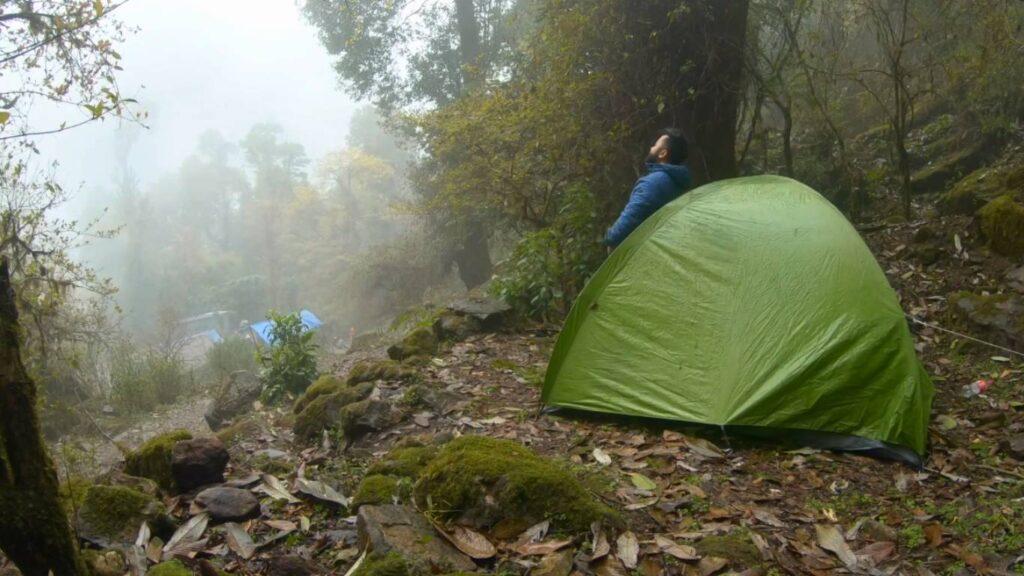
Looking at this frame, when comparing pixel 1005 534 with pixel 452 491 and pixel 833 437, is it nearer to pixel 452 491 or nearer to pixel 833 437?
pixel 833 437

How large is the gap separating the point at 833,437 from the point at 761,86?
177 inches

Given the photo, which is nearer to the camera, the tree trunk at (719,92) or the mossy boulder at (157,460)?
the mossy boulder at (157,460)

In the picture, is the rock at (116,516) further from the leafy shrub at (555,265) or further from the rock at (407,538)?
the leafy shrub at (555,265)

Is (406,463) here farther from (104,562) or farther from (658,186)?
(658,186)

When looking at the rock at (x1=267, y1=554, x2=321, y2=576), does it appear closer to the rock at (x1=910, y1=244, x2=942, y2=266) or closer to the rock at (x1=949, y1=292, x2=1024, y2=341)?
the rock at (x1=949, y1=292, x2=1024, y2=341)

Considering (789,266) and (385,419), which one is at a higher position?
(789,266)

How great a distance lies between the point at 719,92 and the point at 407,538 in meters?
5.56

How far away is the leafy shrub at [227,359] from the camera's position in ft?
59.4

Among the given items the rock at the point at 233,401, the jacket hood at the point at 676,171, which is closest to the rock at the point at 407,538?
the jacket hood at the point at 676,171

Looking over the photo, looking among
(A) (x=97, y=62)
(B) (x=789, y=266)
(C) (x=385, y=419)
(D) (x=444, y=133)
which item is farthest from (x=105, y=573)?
(D) (x=444, y=133)

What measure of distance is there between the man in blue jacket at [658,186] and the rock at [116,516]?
11.2ft

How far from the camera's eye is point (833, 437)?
3.65 m

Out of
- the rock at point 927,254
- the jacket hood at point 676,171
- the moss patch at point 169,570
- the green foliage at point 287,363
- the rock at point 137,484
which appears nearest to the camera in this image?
the moss patch at point 169,570

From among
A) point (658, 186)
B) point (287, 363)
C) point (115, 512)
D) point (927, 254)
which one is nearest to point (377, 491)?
point (115, 512)
